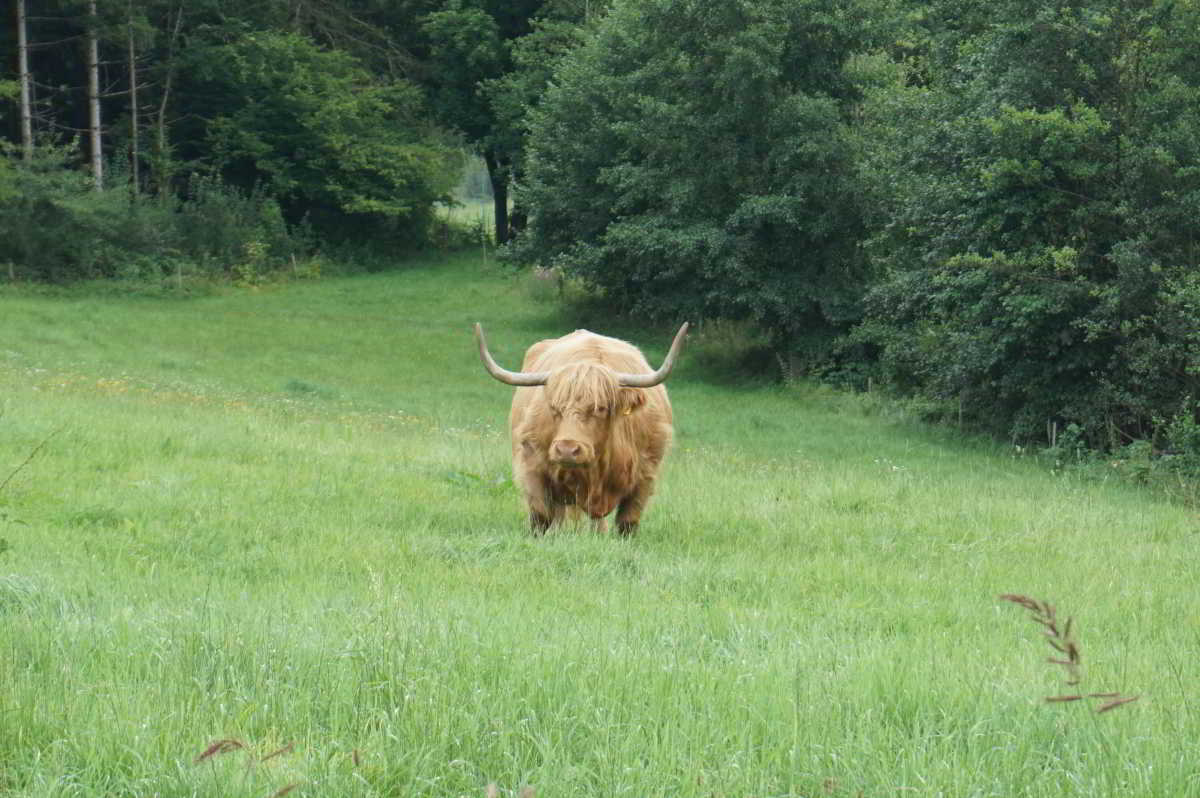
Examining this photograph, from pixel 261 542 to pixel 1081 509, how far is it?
8.25 meters

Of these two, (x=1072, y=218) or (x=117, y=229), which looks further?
(x=117, y=229)

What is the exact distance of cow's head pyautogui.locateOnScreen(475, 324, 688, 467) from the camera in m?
9.77

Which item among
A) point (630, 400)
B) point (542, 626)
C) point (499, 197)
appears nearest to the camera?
point (542, 626)

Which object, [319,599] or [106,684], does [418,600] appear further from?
[106,684]

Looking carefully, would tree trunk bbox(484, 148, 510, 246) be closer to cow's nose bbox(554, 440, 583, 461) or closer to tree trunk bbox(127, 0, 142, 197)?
tree trunk bbox(127, 0, 142, 197)

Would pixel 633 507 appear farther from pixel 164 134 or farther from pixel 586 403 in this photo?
pixel 164 134

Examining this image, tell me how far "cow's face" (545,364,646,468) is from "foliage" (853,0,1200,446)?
42.2ft

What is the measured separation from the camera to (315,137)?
5531 centimetres

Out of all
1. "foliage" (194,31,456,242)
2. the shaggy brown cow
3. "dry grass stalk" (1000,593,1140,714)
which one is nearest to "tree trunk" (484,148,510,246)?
"foliage" (194,31,456,242)

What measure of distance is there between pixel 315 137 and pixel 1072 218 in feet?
129

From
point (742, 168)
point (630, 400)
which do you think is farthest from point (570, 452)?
point (742, 168)

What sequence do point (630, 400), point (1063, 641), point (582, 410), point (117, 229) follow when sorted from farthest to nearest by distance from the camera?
point (117, 229)
point (630, 400)
point (582, 410)
point (1063, 641)

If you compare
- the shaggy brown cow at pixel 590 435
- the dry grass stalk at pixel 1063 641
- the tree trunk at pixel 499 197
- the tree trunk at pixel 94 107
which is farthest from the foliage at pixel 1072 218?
the tree trunk at pixel 499 197

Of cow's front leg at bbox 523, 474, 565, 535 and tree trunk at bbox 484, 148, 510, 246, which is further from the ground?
cow's front leg at bbox 523, 474, 565, 535
